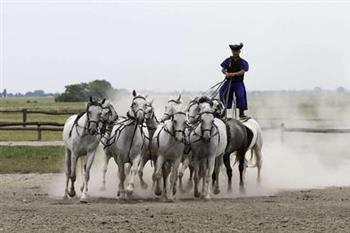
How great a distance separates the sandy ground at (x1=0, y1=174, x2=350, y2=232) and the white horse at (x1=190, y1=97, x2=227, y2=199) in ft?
1.70

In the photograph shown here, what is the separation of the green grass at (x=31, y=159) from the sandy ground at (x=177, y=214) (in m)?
5.93

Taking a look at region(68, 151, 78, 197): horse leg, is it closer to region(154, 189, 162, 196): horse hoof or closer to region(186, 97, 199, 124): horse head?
region(154, 189, 162, 196): horse hoof

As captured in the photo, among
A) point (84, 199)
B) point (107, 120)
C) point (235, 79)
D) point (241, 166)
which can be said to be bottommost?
point (84, 199)

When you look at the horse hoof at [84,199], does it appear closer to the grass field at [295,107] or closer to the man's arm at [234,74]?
the man's arm at [234,74]

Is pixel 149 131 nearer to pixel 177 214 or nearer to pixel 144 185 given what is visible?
pixel 144 185

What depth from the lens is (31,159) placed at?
2384cm

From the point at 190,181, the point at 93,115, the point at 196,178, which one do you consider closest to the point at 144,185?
the point at 190,181

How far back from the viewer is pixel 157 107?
1878 centimetres

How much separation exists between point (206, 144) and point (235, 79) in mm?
3566

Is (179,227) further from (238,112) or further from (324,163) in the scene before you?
(324,163)

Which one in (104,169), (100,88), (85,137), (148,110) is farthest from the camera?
(100,88)

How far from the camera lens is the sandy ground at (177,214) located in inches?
422

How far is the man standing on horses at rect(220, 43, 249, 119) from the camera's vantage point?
18078 mm

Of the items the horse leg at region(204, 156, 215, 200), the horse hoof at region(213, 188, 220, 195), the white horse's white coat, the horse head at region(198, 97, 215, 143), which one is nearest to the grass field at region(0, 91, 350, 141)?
the horse hoof at region(213, 188, 220, 195)
